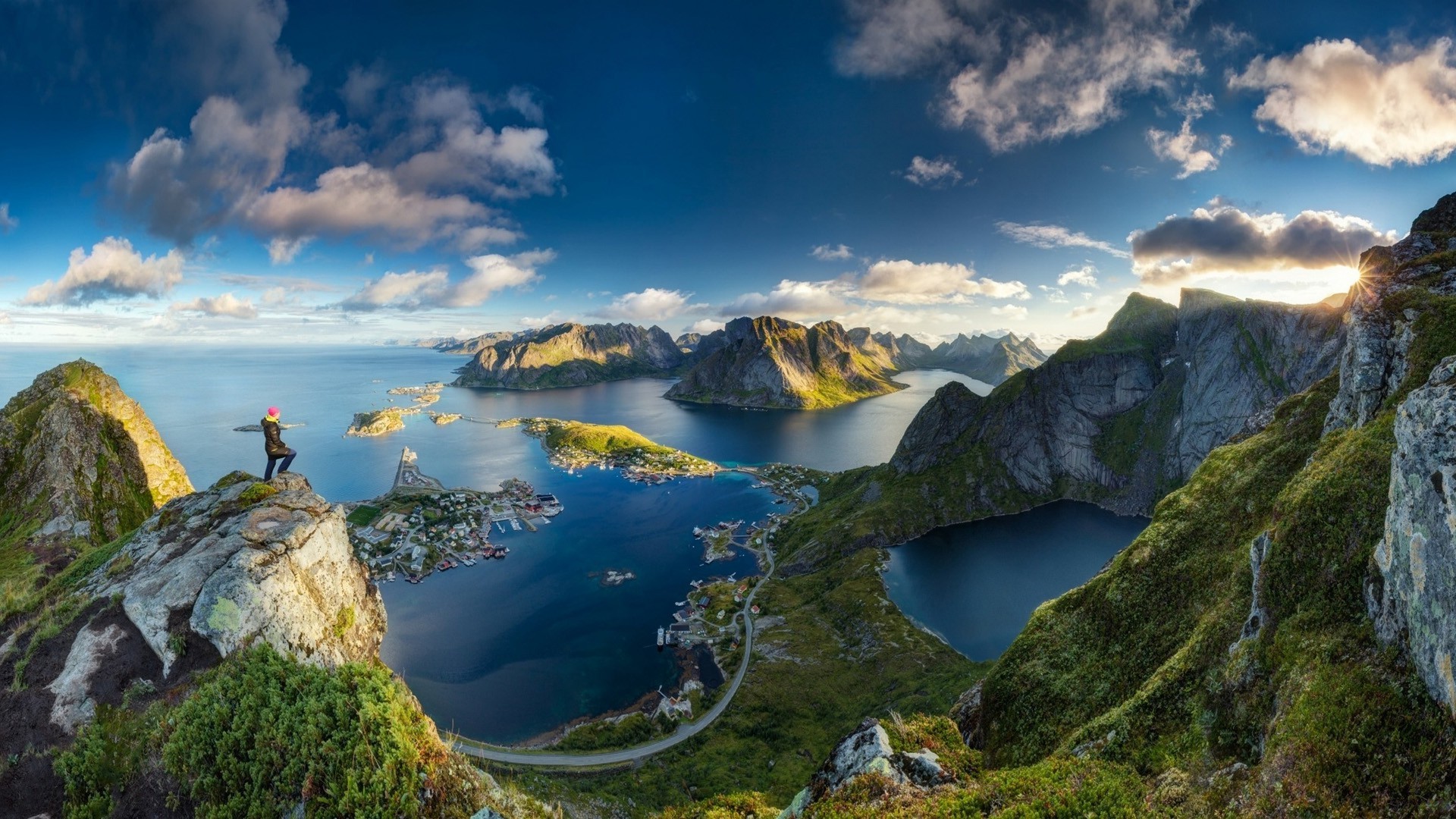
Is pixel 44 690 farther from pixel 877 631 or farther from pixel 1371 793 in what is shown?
pixel 877 631

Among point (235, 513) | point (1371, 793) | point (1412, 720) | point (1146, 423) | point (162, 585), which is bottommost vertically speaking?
point (1146, 423)

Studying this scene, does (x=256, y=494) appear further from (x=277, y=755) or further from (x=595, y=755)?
(x=595, y=755)

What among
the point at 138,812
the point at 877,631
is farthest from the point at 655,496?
the point at 138,812

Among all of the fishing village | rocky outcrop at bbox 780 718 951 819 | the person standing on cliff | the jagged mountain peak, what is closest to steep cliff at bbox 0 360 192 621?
the jagged mountain peak

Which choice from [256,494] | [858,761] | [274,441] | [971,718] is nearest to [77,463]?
[274,441]

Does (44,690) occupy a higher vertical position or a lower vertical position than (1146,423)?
higher

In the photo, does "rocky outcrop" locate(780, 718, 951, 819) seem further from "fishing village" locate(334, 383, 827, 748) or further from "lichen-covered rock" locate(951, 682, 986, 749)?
"fishing village" locate(334, 383, 827, 748)
